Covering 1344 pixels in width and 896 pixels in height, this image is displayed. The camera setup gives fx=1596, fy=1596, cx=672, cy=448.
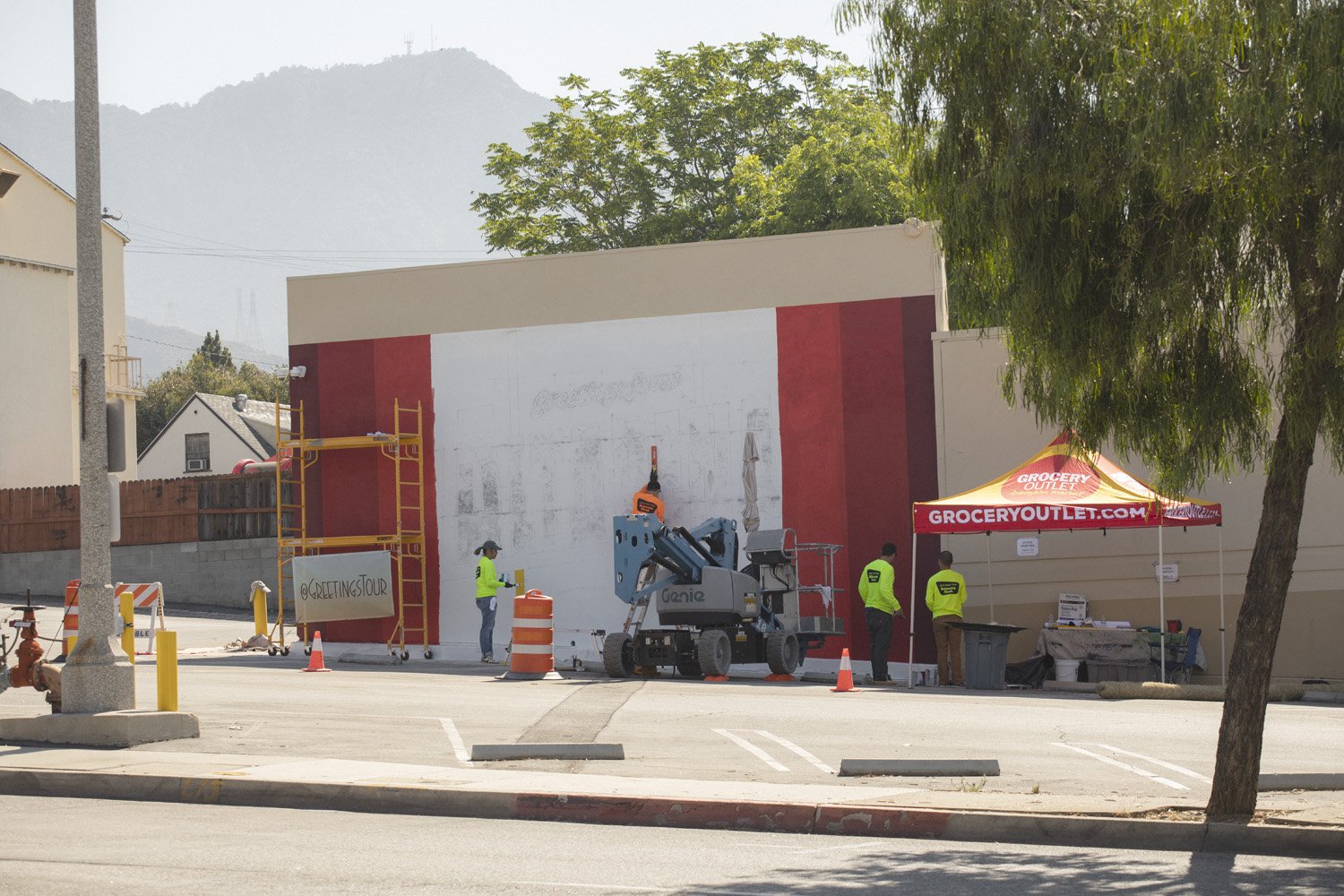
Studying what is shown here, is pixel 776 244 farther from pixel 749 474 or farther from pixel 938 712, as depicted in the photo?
pixel 938 712

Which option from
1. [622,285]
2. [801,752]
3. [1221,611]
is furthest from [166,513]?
[801,752]

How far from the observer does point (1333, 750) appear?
14.2 metres

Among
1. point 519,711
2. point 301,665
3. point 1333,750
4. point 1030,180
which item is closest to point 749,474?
point 301,665

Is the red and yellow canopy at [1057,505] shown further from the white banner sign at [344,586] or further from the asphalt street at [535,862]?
the asphalt street at [535,862]

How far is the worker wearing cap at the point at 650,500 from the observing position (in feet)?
86.0

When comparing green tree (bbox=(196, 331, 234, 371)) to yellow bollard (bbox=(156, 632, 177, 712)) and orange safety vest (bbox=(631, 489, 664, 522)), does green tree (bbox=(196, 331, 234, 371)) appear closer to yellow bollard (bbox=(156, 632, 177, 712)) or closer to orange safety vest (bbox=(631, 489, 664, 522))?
orange safety vest (bbox=(631, 489, 664, 522))

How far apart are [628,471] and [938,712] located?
10.9 meters

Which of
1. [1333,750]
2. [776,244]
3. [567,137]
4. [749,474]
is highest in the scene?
[567,137]

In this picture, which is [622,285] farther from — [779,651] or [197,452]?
[197,452]

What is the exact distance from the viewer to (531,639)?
21.9m

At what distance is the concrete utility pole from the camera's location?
1349 cm

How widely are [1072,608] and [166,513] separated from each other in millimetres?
27219

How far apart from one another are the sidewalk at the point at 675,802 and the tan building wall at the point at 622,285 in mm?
15621

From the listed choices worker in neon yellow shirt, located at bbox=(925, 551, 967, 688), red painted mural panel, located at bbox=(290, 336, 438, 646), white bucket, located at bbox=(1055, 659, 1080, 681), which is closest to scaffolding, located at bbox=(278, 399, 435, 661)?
red painted mural panel, located at bbox=(290, 336, 438, 646)
